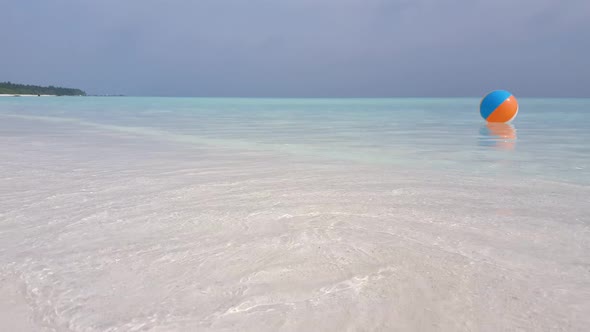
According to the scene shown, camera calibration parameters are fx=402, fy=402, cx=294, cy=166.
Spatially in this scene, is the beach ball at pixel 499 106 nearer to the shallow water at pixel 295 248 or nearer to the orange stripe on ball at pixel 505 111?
the orange stripe on ball at pixel 505 111

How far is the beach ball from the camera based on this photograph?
12500mm

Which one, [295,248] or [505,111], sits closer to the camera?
[295,248]

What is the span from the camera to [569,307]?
187cm

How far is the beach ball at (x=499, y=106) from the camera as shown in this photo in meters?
12.5

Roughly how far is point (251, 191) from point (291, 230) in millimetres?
1236

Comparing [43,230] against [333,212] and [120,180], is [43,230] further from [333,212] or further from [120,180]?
[333,212]

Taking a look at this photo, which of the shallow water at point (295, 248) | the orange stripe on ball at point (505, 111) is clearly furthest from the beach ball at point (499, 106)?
the shallow water at point (295, 248)

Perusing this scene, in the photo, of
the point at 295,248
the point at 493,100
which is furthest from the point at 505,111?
the point at 295,248

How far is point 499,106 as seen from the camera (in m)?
12.6

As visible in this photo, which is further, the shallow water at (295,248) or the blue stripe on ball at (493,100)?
the blue stripe on ball at (493,100)

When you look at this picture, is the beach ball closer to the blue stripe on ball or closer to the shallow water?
the blue stripe on ball

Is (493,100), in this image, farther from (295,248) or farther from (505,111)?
(295,248)

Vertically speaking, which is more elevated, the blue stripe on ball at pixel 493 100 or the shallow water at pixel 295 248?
the blue stripe on ball at pixel 493 100

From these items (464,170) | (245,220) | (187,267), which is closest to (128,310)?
(187,267)
